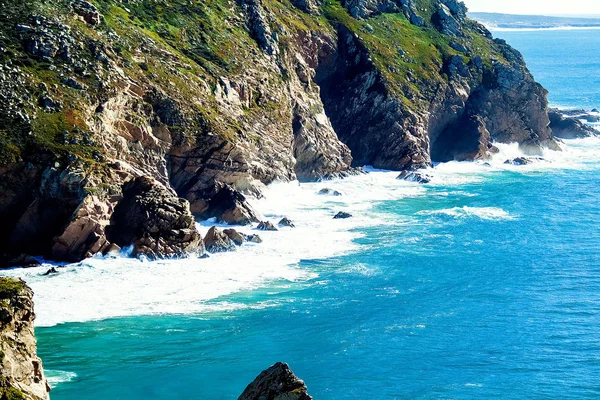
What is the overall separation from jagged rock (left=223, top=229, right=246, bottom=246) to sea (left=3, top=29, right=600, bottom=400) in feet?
6.55

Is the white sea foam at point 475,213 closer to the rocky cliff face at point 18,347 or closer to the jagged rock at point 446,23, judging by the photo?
the jagged rock at point 446,23

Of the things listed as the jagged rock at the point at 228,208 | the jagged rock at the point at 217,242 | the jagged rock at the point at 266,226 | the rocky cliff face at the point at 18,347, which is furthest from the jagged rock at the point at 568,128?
the rocky cliff face at the point at 18,347

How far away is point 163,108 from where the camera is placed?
106m

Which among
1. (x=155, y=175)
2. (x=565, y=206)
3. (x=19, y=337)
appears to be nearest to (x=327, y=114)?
(x=565, y=206)

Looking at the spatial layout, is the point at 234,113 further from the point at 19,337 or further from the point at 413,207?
the point at 19,337

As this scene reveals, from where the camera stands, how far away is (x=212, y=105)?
11475 cm

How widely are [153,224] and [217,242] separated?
7.80 metres

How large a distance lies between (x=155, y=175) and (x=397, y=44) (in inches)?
3050

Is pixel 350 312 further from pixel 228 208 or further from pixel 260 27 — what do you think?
pixel 260 27

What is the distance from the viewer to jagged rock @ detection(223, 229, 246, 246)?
96500 millimetres

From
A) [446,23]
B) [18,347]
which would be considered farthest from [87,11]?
[446,23]

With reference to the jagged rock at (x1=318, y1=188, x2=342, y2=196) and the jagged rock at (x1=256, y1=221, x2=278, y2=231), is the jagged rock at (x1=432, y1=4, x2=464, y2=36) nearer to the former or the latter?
the jagged rock at (x1=318, y1=188, x2=342, y2=196)

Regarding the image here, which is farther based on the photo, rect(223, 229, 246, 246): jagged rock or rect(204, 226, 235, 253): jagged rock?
rect(223, 229, 246, 246): jagged rock

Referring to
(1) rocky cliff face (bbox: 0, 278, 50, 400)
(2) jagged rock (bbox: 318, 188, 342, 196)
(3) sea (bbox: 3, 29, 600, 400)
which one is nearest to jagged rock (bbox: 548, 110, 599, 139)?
(3) sea (bbox: 3, 29, 600, 400)
